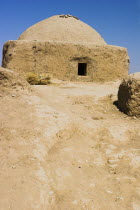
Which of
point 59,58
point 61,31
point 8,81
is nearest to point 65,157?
point 8,81

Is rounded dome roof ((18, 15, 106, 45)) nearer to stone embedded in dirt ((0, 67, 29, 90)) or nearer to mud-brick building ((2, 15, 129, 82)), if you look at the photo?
mud-brick building ((2, 15, 129, 82))

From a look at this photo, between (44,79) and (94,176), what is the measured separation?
7319 mm

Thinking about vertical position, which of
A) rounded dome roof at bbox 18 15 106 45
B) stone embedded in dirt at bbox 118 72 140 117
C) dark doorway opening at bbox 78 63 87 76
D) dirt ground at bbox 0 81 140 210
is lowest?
dirt ground at bbox 0 81 140 210

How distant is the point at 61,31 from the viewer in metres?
12.6

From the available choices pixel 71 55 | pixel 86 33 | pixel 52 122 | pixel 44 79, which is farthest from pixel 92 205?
pixel 86 33

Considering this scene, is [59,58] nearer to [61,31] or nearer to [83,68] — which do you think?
[61,31]

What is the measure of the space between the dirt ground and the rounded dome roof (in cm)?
780

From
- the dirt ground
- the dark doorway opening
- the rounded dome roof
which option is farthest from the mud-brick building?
the dirt ground

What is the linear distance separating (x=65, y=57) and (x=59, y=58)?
31 centimetres

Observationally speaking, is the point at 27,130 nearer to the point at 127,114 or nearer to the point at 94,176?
the point at 94,176

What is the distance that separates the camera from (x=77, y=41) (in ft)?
39.7

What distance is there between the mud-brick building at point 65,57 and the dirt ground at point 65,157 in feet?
20.9

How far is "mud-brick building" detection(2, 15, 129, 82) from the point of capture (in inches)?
445

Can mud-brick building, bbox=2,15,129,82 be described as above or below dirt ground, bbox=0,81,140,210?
above
